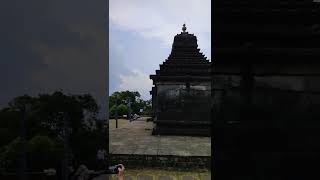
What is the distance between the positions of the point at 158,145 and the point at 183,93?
113 inches

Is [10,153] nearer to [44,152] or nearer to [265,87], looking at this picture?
[44,152]

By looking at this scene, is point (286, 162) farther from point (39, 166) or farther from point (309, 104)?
point (39, 166)

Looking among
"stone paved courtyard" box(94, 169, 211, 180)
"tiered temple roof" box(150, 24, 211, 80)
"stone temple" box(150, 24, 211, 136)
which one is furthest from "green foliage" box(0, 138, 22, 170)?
"tiered temple roof" box(150, 24, 211, 80)

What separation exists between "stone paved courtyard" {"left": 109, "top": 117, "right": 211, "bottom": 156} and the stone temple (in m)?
0.41

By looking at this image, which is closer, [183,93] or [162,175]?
[162,175]

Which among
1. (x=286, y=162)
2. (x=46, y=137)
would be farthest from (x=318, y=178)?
(x=46, y=137)

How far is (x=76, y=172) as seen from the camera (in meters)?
3.60

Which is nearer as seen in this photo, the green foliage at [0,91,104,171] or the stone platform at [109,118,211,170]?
the green foliage at [0,91,104,171]

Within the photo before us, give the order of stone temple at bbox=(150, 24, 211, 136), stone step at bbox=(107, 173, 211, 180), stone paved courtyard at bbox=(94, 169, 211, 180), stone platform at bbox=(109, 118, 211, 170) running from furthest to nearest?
stone temple at bbox=(150, 24, 211, 136) < stone platform at bbox=(109, 118, 211, 170) < stone paved courtyard at bbox=(94, 169, 211, 180) < stone step at bbox=(107, 173, 211, 180)

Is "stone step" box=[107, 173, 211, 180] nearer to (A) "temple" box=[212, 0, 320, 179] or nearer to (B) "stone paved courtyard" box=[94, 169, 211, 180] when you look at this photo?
(B) "stone paved courtyard" box=[94, 169, 211, 180]

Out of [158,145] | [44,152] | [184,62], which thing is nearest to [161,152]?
[158,145]

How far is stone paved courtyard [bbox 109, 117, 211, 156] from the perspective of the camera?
457 inches

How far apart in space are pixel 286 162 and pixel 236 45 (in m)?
1.03

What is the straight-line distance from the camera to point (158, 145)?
13.1 metres
